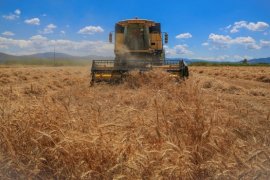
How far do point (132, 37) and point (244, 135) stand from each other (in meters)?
14.5

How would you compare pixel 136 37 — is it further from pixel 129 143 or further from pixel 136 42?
pixel 129 143

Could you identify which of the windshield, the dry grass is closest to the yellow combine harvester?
the windshield

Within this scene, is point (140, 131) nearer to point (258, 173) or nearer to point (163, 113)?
point (163, 113)

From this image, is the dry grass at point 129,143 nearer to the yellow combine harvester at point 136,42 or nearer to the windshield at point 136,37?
the yellow combine harvester at point 136,42

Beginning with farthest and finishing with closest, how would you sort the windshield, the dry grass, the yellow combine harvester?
the windshield
the yellow combine harvester
the dry grass

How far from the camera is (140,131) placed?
4086mm

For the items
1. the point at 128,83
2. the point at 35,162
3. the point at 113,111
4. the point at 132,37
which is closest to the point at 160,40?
the point at 132,37

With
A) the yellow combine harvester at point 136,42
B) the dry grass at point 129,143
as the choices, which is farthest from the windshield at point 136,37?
the dry grass at point 129,143

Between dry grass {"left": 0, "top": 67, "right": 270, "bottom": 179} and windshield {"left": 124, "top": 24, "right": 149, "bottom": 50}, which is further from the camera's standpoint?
windshield {"left": 124, "top": 24, "right": 149, "bottom": 50}

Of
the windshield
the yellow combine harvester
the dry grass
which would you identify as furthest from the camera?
the windshield

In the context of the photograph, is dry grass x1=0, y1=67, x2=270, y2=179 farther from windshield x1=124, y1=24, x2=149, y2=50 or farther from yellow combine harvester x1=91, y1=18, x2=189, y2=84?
windshield x1=124, y1=24, x2=149, y2=50

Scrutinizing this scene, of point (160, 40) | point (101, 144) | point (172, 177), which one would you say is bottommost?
point (172, 177)

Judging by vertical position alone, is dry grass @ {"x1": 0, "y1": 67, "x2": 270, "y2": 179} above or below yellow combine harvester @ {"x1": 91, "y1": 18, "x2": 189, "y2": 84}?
below

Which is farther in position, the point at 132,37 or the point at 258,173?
the point at 132,37
